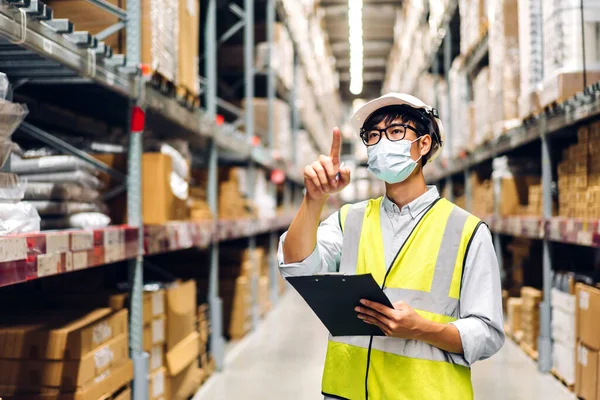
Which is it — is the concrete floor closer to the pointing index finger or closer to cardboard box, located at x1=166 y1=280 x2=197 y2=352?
cardboard box, located at x1=166 y1=280 x2=197 y2=352

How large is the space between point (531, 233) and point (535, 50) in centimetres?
142

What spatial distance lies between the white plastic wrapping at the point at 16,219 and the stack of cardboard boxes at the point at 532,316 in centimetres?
417

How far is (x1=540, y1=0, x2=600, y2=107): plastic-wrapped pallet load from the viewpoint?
Result: 3.79 meters

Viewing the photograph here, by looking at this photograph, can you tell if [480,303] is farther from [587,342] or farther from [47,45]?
[587,342]

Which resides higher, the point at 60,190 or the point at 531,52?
the point at 531,52

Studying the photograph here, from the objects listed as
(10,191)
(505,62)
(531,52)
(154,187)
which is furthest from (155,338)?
(505,62)

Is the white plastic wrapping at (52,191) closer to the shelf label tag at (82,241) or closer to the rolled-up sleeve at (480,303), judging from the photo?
the shelf label tag at (82,241)

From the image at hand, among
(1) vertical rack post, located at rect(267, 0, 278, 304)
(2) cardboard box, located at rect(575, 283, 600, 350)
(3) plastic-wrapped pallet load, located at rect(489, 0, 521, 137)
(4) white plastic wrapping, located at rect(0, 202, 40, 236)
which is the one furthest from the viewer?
(1) vertical rack post, located at rect(267, 0, 278, 304)

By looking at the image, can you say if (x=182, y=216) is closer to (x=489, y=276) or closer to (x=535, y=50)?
(x=489, y=276)

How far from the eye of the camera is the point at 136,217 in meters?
3.13

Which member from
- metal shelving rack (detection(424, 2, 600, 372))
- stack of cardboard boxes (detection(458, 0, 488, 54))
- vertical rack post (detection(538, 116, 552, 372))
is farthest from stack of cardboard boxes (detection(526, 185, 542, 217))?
stack of cardboard boxes (detection(458, 0, 488, 54))

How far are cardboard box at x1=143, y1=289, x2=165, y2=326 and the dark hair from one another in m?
1.95

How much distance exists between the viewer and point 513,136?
537 centimetres

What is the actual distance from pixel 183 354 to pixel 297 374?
1.16m
